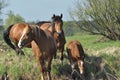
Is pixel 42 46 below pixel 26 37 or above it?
below

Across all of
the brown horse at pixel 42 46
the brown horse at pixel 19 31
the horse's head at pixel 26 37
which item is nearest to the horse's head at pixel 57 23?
the brown horse at pixel 19 31

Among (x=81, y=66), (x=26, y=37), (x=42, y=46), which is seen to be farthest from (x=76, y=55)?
(x=26, y=37)

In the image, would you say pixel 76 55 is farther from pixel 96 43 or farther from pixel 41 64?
pixel 96 43

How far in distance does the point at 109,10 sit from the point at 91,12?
1.28m

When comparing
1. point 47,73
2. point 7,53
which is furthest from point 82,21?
point 47,73

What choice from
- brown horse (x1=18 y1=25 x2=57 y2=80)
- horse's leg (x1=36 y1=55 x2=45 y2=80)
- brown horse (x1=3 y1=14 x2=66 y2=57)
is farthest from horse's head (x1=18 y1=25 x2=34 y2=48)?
brown horse (x1=3 y1=14 x2=66 y2=57)

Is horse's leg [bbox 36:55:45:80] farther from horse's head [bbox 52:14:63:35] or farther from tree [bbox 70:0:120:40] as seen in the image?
tree [bbox 70:0:120:40]

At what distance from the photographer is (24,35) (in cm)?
1073

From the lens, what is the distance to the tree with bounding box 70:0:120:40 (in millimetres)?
29016

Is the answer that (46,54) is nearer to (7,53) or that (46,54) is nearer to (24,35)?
(24,35)

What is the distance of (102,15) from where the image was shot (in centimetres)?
2928

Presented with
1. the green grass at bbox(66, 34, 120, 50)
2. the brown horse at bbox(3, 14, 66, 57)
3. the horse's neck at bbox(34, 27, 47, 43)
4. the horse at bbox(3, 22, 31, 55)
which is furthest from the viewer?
the green grass at bbox(66, 34, 120, 50)

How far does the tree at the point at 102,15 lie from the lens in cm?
2902

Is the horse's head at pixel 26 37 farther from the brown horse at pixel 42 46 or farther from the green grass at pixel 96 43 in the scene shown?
the green grass at pixel 96 43
